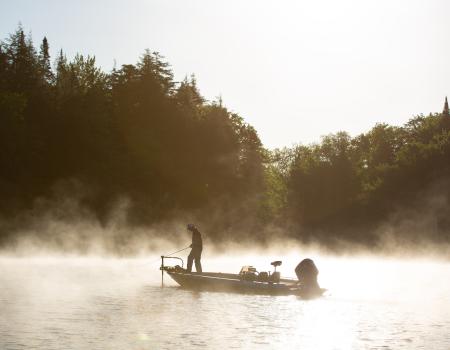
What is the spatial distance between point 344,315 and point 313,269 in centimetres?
597

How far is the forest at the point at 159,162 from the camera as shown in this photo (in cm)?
8231

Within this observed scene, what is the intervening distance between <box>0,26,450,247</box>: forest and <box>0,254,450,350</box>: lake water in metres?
34.6

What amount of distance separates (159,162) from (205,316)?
63444 millimetres

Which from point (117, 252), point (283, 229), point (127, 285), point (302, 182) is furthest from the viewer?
point (302, 182)

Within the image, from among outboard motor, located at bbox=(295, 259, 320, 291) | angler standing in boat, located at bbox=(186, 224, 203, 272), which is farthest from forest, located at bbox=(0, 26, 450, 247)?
outboard motor, located at bbox=(295, 259, 320, 291)

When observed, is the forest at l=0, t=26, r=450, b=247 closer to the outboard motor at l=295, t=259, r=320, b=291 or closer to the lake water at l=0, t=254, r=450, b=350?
the lake water at l=0, t=254, r=450, b=350

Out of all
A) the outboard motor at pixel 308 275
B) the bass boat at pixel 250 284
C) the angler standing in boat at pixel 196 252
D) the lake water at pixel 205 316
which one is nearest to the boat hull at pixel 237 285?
the bass boat at pixel 250 284

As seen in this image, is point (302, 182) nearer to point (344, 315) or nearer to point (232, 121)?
point (232, 121)

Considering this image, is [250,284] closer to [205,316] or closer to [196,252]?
[196,252]

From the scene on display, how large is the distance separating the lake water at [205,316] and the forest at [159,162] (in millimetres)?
34650

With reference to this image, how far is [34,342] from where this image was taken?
2238 centimetres

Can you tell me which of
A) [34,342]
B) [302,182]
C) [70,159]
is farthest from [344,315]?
[302,182]

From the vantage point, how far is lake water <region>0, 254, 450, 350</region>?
2361 cm

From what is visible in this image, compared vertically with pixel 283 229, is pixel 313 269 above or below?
below
